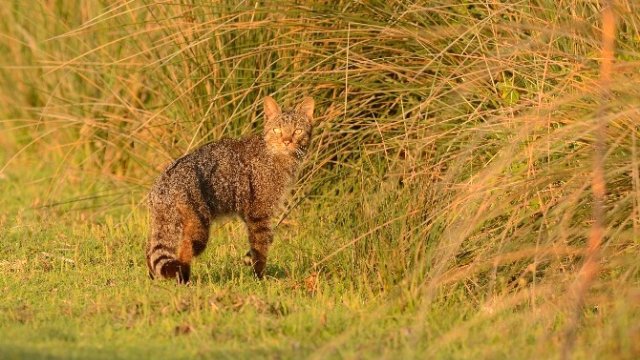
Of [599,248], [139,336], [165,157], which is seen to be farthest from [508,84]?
[165,157]

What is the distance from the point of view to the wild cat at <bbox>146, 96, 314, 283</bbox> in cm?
750

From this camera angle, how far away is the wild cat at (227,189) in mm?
7504

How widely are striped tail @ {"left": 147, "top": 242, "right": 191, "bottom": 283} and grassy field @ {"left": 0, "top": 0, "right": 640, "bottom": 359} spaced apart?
0.09m

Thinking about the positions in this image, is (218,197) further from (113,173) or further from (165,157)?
(113,173)

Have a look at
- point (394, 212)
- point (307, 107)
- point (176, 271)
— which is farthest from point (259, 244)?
point (394, 212)

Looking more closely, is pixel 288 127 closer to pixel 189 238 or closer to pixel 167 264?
pixel 189 238

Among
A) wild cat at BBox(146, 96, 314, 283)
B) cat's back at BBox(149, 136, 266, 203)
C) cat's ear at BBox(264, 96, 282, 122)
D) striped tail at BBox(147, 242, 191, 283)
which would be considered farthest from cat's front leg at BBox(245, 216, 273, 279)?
cat's ear at BBox(264, 96, 282, 122)

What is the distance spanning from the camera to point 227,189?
7.84m

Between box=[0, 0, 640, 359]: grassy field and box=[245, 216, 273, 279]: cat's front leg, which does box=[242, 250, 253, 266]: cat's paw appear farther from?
box=[245, 216, 273, 279]: cat's front leg

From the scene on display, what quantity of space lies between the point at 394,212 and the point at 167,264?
134 cm

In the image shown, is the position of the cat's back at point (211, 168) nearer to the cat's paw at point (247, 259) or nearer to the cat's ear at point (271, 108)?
the cat's ear at point (271, 108)

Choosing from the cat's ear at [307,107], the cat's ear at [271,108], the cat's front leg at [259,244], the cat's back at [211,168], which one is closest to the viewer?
the cat's back at [211,168]

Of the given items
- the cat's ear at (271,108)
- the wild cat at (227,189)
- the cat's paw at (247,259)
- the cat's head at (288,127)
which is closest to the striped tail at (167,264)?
the wild cat at (227,189)

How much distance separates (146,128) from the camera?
9.98 metres
